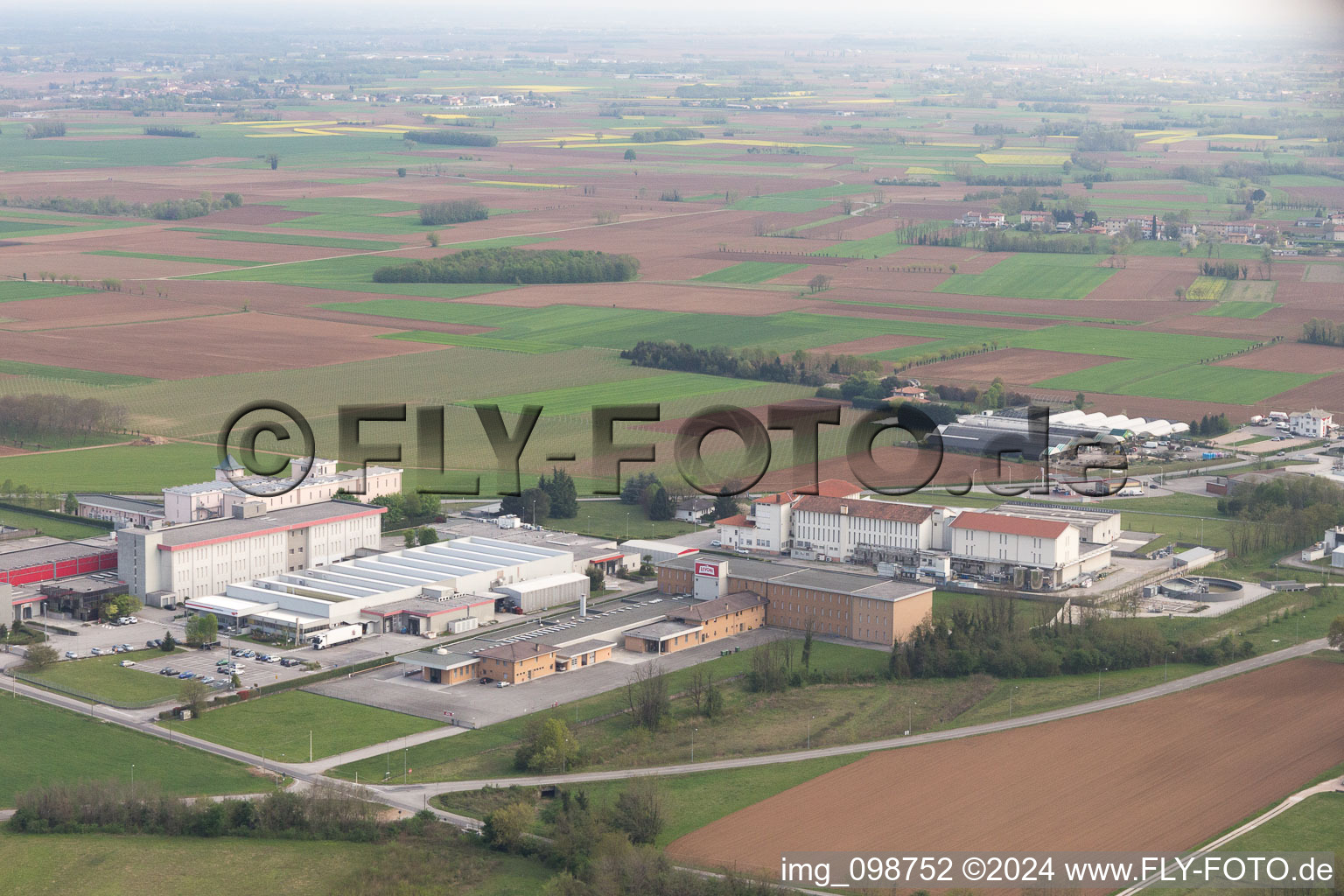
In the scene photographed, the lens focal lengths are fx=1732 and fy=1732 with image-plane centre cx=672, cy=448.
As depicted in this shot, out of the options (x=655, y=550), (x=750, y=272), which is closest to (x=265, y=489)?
(x=655, y=550)

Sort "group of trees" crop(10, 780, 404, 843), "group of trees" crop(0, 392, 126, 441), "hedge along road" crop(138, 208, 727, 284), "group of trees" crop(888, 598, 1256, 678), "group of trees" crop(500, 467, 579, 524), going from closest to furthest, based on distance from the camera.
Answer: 1. "group of trees" crop(10, 780, 404, 843)
2. "group of trees" crop(888, 598, 1256, 678)
3. "group of trees" crop(500, 467, 579, 524)
4. "group of trees" crop(0, 392, 126, 441)
5. "hedge along road" crop(138, 208, 727, 284)

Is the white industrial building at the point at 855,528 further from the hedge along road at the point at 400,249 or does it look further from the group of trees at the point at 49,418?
the hedge along road at the point at 400,249

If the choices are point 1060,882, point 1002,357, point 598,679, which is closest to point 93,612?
point 598,679

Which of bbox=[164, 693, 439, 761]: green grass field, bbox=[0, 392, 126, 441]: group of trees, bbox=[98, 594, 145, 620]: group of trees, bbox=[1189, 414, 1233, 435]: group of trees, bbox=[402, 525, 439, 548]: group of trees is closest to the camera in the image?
bbox=[164, 693, 439, 761]: green grass field

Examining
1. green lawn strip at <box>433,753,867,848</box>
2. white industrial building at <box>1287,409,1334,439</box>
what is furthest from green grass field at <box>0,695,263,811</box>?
white industrial building at <box>1287,409,1334,439</box>

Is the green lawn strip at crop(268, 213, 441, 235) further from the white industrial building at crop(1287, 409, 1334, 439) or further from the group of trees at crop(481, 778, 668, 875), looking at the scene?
the group of trees at crop(481, 778, 668, 875)

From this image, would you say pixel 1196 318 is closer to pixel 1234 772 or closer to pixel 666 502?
pixel 666 502

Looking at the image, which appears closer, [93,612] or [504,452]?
[93,612]
